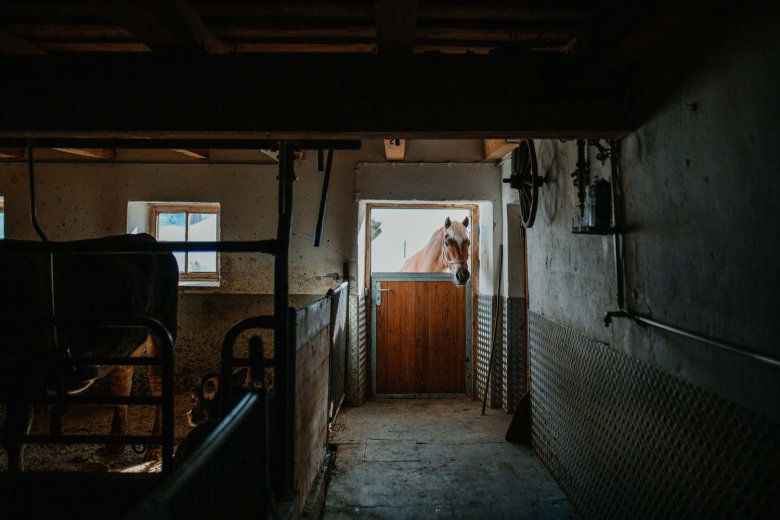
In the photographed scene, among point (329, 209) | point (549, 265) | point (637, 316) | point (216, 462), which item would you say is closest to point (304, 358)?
point (216, 462)

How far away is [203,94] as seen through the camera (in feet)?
6.68

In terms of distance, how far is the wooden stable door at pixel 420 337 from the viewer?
5.48 metres

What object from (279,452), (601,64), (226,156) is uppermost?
(226,156)

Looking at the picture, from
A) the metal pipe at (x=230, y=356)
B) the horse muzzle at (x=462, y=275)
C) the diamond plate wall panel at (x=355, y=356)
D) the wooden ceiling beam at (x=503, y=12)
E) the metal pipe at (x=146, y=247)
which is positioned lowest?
the diamond plate wall panel at (x=355, y=356)

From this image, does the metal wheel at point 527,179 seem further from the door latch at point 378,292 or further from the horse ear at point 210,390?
the horse ear at point 210,390

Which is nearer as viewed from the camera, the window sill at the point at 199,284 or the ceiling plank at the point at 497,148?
the ceiling plank at the point at 497,148

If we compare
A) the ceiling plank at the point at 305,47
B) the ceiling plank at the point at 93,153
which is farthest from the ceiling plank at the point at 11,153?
the ceiling plank at the point at 305,47

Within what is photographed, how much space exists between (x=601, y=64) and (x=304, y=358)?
207cm

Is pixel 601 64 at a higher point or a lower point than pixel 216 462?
higher

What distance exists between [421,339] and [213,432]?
4.48m

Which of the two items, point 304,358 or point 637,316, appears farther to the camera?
point 304,358

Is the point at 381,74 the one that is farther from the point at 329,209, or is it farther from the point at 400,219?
the point at 400,219

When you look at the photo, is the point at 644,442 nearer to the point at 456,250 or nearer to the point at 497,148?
the point at 497,148

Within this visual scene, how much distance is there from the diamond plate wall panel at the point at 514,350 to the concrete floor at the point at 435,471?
0.30 meters
